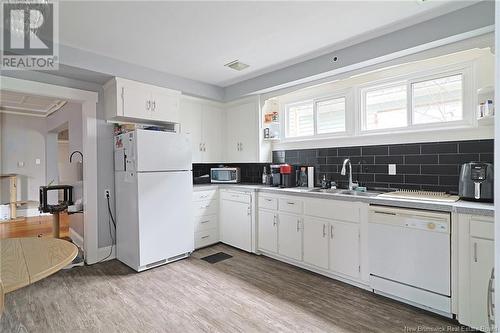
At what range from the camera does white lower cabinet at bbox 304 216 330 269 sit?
9.04 feet

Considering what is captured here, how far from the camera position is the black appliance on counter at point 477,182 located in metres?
1.98

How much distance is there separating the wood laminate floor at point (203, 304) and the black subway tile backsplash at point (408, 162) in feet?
3.98

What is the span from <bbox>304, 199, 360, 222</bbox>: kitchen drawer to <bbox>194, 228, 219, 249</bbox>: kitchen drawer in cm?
166

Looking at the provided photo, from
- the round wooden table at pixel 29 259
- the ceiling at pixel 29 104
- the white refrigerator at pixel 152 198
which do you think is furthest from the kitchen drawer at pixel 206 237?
the ceiling at pixel 29 104

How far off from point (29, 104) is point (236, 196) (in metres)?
5.15

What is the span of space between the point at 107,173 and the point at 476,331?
13.5ft

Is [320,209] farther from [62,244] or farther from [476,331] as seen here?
[62,244]

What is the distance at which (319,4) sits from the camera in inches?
79.6

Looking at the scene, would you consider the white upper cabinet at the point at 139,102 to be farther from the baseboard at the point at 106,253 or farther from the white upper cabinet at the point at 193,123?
the baseboard at the point at 106,253

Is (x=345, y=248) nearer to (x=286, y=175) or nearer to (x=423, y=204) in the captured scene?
(x=423, y=204)

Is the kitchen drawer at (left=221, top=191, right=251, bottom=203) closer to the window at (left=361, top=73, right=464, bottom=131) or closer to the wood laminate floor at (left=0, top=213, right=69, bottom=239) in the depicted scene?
the window at (left=361, top=73, right=464, bottom=131)

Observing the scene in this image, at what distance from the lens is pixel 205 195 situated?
3.82 metres

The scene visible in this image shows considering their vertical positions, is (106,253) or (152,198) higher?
(152,198)

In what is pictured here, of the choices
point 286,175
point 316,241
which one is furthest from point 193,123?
point 316,241
